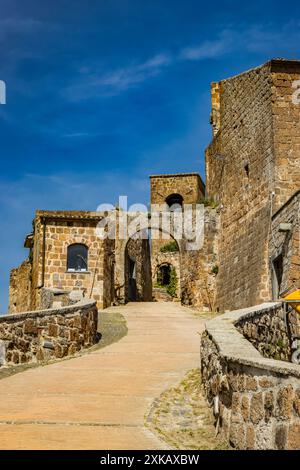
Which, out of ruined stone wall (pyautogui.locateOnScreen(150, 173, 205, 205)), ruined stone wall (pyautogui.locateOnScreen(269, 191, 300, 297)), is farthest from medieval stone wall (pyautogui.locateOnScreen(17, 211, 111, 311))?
ruined stone wall (pyautogui.locateOnScreen(150, 173, 205, 205))

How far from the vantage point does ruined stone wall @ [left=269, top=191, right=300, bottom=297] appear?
50.9 ft

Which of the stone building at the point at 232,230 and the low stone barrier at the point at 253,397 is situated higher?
the stone building at the point at 232,230

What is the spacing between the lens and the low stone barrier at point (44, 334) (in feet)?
36.2

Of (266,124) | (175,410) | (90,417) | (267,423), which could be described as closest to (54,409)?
(90,417)

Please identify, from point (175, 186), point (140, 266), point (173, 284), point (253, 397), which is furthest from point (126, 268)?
point (253, 397)

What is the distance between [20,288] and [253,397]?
25891mm

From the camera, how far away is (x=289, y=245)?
53.2 feet

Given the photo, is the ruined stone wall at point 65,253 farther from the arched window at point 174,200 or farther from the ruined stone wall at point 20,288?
the arched window at point 174,200

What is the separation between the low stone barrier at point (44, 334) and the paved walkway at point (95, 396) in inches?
19.6

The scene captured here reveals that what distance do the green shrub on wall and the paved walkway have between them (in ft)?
92.7

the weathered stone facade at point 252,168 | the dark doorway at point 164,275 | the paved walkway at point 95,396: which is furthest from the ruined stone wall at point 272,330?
the dark doorway at point 164,275

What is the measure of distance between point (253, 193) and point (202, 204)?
5311mm
